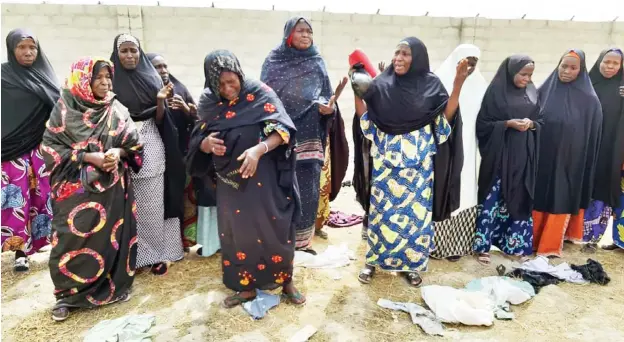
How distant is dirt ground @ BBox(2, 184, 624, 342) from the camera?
9.87 feet

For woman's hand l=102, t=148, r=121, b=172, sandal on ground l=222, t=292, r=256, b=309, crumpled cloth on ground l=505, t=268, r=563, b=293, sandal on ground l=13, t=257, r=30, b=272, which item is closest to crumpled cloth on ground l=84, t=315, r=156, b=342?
sandal on ground l=222, t=292, r=256, b=309

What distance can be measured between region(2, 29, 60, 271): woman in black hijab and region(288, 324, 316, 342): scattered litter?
2.53 m

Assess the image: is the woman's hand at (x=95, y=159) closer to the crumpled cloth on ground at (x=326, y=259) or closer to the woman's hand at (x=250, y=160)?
the woman's hand at (x=250, y=160)

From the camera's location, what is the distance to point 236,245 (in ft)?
9.98

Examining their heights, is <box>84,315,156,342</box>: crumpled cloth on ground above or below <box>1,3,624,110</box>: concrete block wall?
below

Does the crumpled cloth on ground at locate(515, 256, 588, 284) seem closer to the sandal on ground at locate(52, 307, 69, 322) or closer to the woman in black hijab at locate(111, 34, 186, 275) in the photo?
the woman in black hijab at locate(111, 34, 186, 275)

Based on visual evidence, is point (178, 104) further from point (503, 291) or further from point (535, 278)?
point (535, 278)

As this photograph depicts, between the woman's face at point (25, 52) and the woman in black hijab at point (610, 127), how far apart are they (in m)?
5.05

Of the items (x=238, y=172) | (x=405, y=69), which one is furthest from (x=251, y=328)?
(x=405, y=69)

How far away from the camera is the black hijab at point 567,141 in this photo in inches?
159

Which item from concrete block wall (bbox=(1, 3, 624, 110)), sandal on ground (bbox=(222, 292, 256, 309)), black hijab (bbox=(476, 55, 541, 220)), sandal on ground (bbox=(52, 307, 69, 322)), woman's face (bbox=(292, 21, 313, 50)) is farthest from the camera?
concrete block wall (bbox=(1, 3, 624, 110))

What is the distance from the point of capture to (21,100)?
11.7 feet

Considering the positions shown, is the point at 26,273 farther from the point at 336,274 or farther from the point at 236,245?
the point at 336,274

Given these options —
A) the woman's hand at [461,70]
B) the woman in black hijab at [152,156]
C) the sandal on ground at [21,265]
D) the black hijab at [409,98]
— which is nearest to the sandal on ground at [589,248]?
the black hijab at [409,98]
